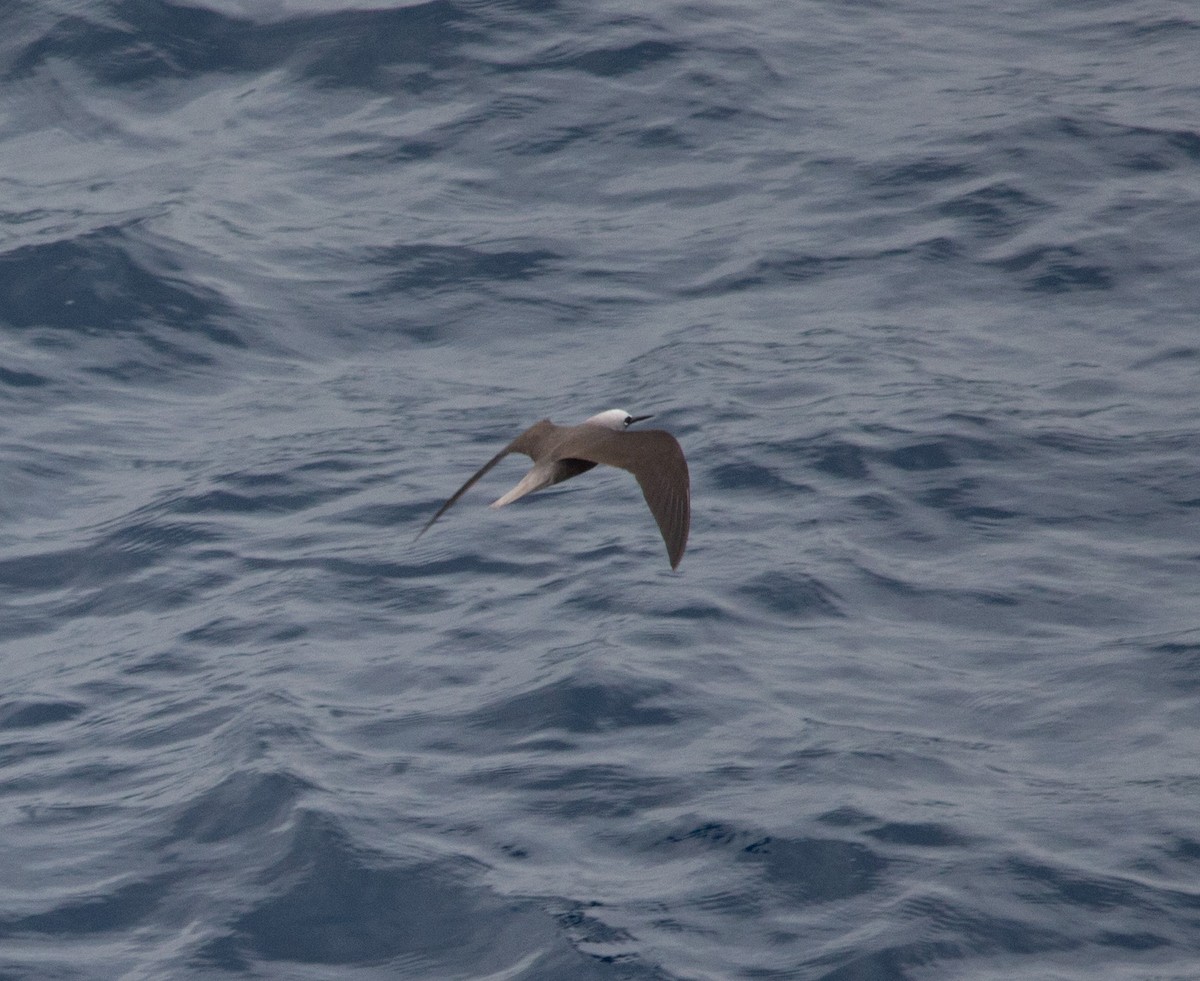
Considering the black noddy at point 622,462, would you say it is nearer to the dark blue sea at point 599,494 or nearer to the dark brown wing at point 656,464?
the dark brown wing at point 656,464

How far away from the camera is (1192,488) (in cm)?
1182

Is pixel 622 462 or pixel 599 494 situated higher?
pixel 622 462

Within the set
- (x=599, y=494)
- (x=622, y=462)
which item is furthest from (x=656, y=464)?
(x=599, y=494)

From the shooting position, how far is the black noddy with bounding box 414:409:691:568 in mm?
7867

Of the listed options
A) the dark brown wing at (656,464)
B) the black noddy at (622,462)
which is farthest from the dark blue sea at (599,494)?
the dark brown wing at (656,464)

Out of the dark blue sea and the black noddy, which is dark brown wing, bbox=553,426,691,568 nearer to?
the black noddy

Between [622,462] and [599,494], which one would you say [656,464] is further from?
[599,494]

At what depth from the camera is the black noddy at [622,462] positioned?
7867 mm

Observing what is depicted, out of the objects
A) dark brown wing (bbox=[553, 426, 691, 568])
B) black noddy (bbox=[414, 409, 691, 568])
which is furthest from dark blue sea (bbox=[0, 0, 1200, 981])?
dark brown wing (bbox=[553, 426, 691, 568])

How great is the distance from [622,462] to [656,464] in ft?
0.50

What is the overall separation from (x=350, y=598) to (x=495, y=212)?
16.0 ft

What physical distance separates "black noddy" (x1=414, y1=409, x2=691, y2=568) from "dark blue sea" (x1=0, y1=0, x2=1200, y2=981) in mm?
1637

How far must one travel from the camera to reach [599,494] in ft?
40.8

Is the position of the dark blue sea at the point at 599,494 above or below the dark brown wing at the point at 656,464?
below
